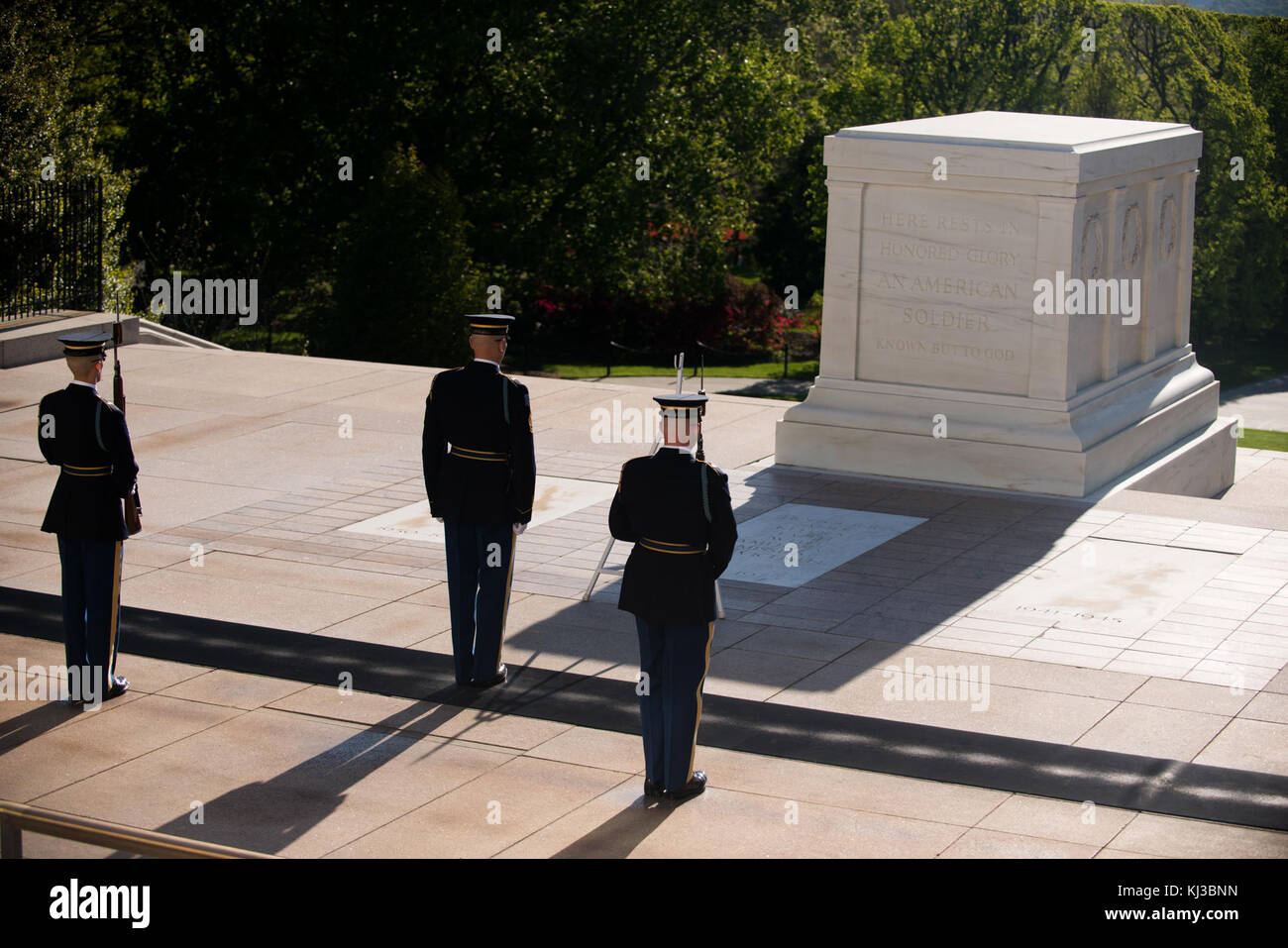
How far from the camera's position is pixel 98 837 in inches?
200

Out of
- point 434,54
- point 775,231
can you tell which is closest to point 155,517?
point 434,54

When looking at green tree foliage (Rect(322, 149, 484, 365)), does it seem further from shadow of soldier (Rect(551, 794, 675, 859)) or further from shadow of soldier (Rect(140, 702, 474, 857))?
shadow of soldier (Rect(551, 794, 675, 859))

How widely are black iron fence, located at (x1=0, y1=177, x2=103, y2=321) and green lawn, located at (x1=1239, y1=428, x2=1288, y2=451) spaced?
728 inches

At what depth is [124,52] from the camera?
30.6 m

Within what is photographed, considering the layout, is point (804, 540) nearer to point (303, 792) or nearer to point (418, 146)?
point (303, 792)

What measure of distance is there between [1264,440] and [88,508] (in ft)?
83.6

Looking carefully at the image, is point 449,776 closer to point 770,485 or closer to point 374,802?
point 374,802

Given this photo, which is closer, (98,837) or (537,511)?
(98,837)

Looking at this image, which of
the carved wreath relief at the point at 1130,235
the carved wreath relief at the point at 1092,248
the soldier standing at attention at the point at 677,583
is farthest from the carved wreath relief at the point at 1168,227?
the soldier standing at attention at the point at 677,583

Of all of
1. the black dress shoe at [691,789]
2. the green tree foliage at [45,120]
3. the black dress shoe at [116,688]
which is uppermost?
the green tree foliage at [45,120]

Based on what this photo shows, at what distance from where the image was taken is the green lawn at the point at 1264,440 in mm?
28172

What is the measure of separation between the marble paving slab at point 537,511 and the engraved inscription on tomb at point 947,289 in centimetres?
265

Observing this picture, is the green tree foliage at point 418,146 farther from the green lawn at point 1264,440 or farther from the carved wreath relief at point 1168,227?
the carved wreath relief at point 1168,227

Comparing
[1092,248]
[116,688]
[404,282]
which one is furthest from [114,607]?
[404,282]
